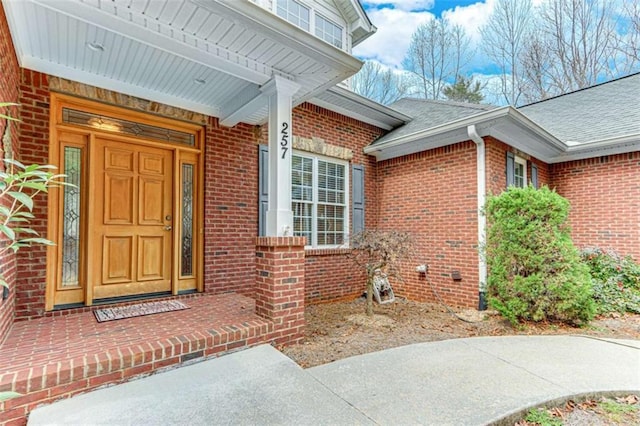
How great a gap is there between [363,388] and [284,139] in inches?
97.3

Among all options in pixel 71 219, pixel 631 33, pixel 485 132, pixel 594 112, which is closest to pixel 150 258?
pixel 71 219

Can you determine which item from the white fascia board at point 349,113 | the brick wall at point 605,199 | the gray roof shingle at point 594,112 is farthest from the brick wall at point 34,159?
the brick wall at point 605,199

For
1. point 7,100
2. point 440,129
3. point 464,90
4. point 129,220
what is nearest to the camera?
point 7,100

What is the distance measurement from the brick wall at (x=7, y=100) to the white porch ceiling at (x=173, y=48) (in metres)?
0.15

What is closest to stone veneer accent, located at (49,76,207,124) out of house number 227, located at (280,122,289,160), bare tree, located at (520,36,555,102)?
house number 227, located at (280,122,289,160)

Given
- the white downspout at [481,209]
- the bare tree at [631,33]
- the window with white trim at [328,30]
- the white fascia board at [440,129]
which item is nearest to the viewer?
the white fascia board at [440,129]

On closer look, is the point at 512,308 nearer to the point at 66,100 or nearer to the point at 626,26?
the point at 66,100

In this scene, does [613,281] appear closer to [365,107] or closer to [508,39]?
[365,107]

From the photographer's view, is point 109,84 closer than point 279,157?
No

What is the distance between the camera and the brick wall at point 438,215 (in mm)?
5383

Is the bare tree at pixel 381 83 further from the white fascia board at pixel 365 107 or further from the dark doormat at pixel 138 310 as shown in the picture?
the dark doormat at pixel 138 310

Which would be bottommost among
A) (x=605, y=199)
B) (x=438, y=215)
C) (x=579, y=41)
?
(x=438, y=215)

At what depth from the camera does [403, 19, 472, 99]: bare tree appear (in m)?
13.3

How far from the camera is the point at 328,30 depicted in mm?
7391
